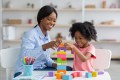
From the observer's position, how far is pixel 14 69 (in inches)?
98.0

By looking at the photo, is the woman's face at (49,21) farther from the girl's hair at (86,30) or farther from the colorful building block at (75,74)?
the colorful building block at (75,74)

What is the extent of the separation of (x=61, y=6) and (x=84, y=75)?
4.70 meters

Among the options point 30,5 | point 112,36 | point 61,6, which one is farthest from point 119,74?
point 30,5

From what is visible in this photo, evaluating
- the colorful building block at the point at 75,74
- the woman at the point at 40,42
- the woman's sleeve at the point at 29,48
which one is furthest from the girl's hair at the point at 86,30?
the colorful building block at the point at 75,74

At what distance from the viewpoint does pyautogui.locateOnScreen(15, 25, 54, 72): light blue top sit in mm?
2318


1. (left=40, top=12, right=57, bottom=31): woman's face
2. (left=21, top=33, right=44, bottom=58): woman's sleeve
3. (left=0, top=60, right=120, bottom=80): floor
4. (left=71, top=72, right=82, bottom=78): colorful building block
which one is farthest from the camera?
(left=0, top=60, right=120, bottom=80): floor

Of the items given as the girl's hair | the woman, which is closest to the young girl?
the girl's hair

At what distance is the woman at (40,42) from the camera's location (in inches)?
91.6

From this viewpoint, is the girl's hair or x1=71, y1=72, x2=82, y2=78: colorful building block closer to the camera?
x1=71, y1=72, x2=82, y2=78: colorful building block

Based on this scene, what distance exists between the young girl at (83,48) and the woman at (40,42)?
0.25 metres

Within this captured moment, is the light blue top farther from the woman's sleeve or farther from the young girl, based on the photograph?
the young girl

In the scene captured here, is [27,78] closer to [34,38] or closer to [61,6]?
[34,38]

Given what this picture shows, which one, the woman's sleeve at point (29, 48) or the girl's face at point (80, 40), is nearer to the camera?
the woman's sleeve at point (29, 48)

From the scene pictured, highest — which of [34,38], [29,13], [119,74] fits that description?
[29,13]
